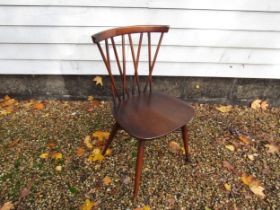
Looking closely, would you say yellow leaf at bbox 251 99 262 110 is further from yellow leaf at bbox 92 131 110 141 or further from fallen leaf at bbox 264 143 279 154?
yellow leaf at bbox 92 131 110 141

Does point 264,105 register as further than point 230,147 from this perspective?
Yes

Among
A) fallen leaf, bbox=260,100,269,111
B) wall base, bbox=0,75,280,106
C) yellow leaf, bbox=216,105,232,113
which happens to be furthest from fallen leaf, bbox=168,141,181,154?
fallen leaf, bbox=260,100,269,111

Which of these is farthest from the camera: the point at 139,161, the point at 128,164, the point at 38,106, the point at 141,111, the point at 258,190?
the point at 38,106

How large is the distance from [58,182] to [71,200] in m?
0.21

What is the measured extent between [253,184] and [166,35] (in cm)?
155

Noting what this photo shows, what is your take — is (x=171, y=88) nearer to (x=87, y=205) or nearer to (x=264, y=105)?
(x=264, y=105)

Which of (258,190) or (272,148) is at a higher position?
(272,148)

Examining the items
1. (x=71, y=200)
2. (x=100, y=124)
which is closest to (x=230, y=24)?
(x=100, y=124)

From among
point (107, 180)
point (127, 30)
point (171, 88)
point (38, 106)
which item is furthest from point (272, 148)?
point (38, 106)

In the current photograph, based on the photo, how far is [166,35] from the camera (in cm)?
236

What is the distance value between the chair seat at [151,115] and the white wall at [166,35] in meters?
0.75

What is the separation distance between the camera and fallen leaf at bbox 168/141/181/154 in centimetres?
228

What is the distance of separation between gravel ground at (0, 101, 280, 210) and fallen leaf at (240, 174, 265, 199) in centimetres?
3

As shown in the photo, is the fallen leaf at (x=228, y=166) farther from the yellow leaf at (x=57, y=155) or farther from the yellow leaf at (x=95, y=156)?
the yellow leaf at (x=57, y=155)
